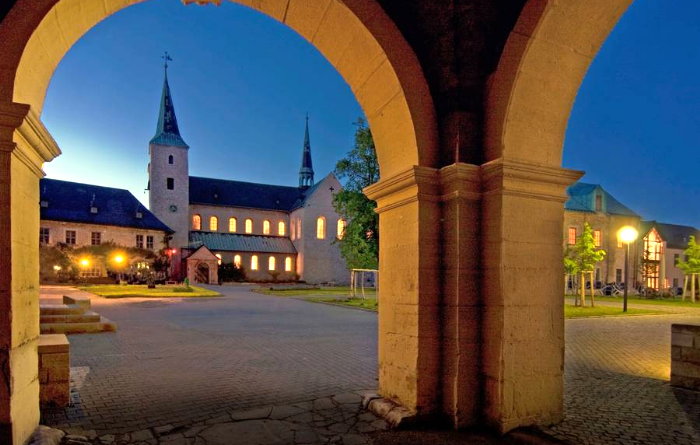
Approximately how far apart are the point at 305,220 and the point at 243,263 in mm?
8279

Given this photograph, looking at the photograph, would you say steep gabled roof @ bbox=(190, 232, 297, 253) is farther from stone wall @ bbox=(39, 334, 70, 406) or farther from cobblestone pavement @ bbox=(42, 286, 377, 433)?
stone wall @ bbox=(39, 334, 70, 406)

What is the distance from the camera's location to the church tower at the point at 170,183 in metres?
44.3

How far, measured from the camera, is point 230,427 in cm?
413

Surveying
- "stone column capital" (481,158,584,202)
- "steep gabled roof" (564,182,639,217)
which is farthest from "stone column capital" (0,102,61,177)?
"steep gabled roof" (564,182,639,217)

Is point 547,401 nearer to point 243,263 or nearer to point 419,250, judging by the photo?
point 419,250

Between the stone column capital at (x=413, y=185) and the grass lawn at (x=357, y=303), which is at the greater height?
the stone column capital at (x=413, y=185)

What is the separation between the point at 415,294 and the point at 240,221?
47.3 m

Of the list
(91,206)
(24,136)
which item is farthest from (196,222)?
(24,136)

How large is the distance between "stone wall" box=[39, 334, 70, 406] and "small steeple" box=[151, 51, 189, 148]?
147ft

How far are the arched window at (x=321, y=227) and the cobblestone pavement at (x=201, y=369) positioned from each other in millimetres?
35045

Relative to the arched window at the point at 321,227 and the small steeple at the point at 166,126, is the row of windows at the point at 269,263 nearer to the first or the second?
the arched window at the point at 321,227

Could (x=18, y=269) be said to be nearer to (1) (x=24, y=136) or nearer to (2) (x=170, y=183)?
(1) (x=24, y=136)

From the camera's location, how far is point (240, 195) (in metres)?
51.0

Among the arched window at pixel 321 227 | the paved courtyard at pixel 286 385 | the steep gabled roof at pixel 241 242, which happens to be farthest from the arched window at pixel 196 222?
the paved courtyard at pixel 286 385
